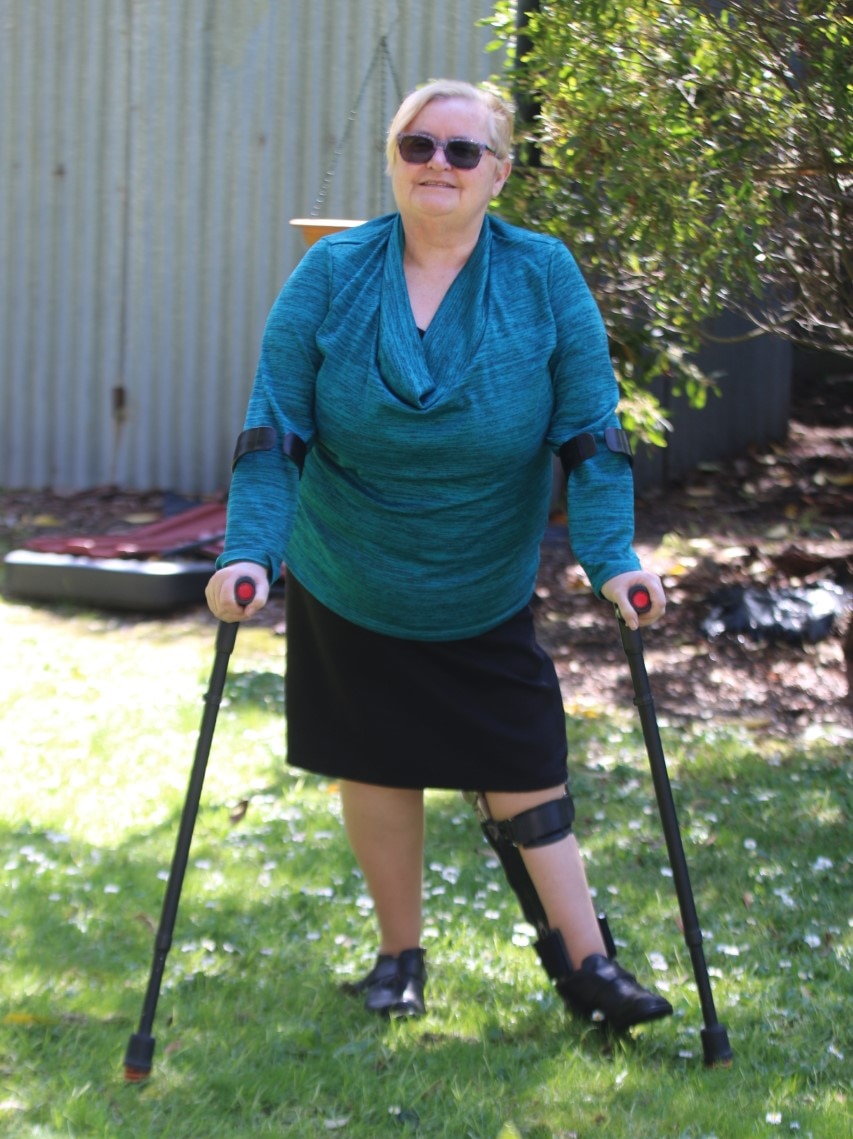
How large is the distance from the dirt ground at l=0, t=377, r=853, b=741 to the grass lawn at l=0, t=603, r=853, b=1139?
1.46 feet

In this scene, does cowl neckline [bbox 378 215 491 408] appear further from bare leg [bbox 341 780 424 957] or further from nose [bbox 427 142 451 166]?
bare leg [bbox 341 780 424 957]

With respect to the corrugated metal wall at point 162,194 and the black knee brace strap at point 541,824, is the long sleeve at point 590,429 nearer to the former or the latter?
the black knee brace strap at point 541,824

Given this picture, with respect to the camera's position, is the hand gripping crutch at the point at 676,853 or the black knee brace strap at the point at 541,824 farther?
the black knee brace strap at the point at 541,824

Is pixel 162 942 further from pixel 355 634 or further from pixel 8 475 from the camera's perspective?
pixel 8 475

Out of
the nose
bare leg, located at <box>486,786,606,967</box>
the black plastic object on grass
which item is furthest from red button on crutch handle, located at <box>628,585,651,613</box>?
the black plastic object on grass

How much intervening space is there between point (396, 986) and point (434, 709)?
0.71 meters

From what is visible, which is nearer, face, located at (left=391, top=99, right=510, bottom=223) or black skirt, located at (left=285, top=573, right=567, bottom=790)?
face, located at (left=391, top=99, right=510, bottom=223)

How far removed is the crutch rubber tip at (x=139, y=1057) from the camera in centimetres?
316

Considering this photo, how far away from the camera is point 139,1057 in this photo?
316 cm

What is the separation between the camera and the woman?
3.28 metres

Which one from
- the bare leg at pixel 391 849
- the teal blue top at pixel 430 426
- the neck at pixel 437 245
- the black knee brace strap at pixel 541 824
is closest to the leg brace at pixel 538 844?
the black knee brace strap at pixel 541 824

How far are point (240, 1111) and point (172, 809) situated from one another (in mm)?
2039

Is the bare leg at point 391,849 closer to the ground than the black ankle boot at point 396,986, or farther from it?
farther from it

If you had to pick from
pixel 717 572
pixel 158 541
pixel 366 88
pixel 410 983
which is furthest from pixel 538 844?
pixel 366 88
